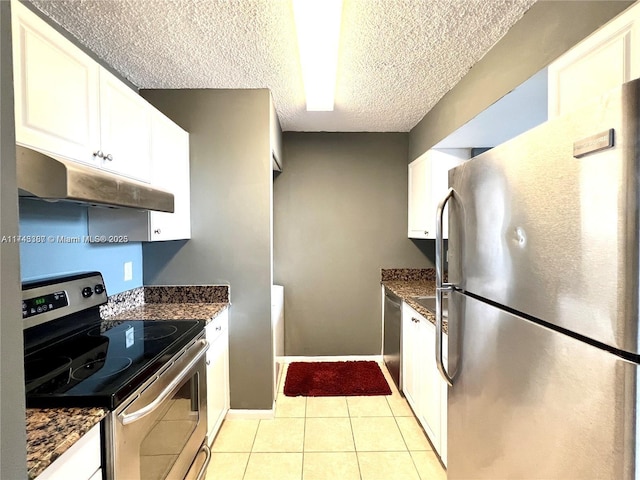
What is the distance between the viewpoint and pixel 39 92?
108cm

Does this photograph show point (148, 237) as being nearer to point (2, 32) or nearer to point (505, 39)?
point (2, 32)

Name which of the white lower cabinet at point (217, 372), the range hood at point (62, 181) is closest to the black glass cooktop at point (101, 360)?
the white lower cabinet at point (217, 372)

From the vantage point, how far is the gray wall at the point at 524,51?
110 centimetres

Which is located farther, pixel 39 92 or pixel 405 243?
pixel 405 243

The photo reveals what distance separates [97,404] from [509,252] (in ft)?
4.25

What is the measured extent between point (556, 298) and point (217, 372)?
78.4 inches

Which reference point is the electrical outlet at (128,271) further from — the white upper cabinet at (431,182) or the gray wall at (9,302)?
the white upper cabinet at (431,182)

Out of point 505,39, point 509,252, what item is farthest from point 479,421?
point 505,39

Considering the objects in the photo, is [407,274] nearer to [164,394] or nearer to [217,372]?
[217,372]

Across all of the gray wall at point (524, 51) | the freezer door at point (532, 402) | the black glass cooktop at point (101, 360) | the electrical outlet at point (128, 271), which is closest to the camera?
the freezer door at point (532, 402)

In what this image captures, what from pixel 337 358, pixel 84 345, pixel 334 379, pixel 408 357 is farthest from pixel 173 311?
pixel 337 358

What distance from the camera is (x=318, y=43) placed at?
159cm

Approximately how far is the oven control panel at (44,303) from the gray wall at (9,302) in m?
1.10

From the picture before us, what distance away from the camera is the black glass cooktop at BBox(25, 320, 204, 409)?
943 mm
